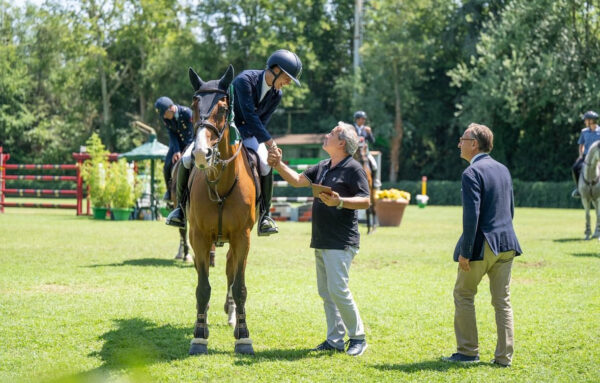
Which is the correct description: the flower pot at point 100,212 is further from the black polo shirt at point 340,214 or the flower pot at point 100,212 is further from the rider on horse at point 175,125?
the black polo shirt at point 340,214

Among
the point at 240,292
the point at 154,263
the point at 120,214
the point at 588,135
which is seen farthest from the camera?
the point at 120,214

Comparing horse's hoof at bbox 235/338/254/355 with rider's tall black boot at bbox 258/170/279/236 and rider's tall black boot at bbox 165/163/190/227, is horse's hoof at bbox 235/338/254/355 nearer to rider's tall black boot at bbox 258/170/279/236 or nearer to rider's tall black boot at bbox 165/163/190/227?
rider's tall black boot at bbox 258/170/279/236

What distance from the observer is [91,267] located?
1187 centimetres

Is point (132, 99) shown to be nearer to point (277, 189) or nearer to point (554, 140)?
point (277, 189)

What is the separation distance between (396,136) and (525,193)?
43.2ft

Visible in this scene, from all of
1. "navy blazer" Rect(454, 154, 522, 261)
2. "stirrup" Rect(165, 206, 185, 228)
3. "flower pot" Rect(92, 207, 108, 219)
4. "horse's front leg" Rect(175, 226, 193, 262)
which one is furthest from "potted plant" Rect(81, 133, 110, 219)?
"navy blazer" Rect(454, 154, 522, 261)

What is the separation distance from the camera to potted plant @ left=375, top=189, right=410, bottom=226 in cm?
2177

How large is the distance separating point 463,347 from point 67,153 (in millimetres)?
57717

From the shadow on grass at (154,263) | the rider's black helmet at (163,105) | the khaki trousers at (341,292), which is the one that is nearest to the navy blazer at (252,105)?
the khaki trousers at (341,292)

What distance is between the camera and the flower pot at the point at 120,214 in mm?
23906

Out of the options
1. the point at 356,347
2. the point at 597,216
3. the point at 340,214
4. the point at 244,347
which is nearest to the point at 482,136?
the point at 340,214

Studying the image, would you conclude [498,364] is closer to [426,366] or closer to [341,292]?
[426,366]

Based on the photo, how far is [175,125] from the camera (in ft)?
37.6

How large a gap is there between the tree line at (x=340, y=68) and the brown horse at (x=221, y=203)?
3497 centimetres
